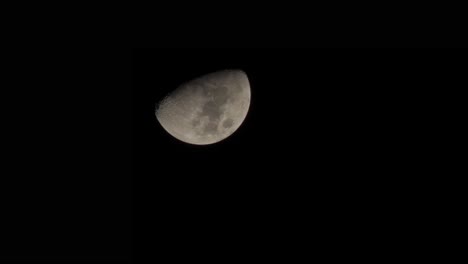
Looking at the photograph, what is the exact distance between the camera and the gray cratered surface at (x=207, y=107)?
8.07 feet

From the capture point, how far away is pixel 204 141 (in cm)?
274

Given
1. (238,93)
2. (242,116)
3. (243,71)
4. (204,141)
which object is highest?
(243,71)

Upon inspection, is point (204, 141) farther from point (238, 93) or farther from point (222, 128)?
point (238, 93)

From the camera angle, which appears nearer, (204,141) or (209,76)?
(209,76)

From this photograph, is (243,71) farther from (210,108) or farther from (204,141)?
(204,141)

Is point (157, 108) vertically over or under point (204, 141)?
over

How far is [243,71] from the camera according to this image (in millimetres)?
2660

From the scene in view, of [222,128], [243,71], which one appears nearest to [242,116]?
[222,128]

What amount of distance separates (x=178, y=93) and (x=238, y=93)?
526 millimetres

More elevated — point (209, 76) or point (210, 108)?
point (209, 76)

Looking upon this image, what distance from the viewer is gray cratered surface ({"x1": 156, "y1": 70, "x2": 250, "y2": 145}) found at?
246cm

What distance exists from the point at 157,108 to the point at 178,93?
0.28 meters

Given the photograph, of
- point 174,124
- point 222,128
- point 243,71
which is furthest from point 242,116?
point 174,124

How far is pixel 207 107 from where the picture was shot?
2484 millimetres
